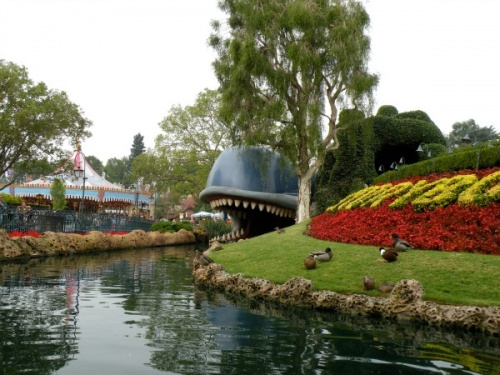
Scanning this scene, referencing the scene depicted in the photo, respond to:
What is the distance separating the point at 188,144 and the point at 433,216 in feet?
104

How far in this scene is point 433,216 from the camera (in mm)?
12289

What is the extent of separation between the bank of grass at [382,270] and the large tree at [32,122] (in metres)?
15.6

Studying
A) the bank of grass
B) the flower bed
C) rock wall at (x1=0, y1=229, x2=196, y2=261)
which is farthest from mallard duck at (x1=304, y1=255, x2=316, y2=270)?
rock wall at (x1=0, y1=229, x2=196, y2=261)

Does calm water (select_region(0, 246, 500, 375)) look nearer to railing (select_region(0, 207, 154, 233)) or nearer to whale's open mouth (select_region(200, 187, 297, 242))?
whale's open mouth (select_region(200, 187, 297, 242))

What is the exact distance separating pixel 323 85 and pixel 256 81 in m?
3.17

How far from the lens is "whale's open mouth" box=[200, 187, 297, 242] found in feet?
69.2

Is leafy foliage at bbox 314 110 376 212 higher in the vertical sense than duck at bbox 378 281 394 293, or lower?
higher

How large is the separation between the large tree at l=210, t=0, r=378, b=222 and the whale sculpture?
3.31 ft

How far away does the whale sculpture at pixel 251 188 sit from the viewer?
21.2m

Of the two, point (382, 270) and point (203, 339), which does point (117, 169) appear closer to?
point (382, 270)

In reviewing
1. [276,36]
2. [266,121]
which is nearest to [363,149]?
[266,121]

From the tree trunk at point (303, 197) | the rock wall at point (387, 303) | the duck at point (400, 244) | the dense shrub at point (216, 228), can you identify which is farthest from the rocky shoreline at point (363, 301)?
the dense shrub at point (216, 228)

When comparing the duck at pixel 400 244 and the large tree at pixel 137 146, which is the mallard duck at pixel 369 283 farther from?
the large tree at pixel 137 146

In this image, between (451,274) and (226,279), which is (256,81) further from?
(451,274)
